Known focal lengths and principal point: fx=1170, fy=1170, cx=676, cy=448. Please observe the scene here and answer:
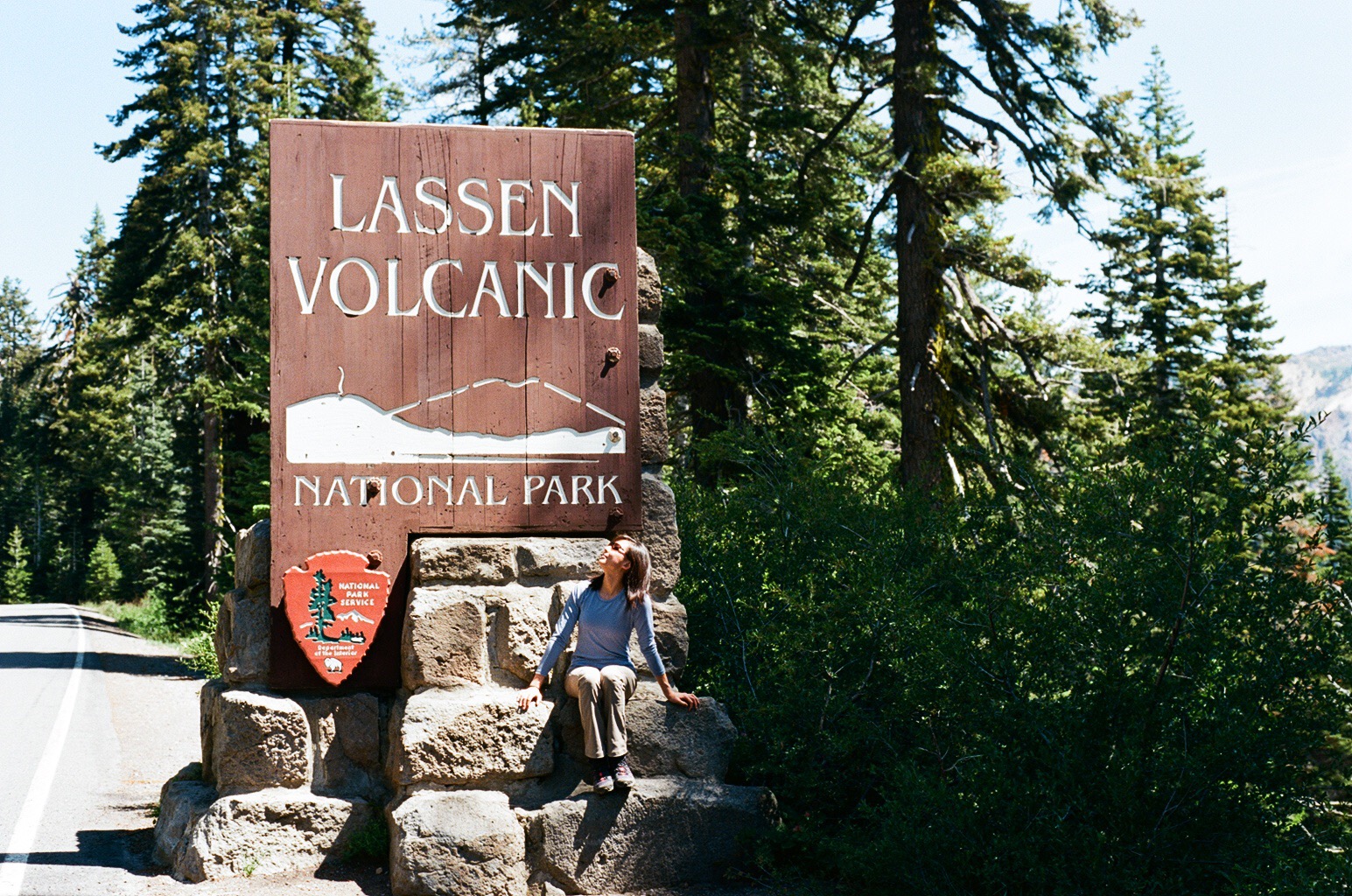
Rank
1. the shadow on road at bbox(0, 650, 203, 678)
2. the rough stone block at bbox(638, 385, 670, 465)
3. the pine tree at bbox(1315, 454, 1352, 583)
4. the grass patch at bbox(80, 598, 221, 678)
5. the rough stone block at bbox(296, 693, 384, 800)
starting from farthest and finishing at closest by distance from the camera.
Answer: the shadow on road at bbox(0, 650, 203, 678) → the grass patch at bbox(80, 598, 221, 678) → the rough stone block at bbox(638, 385, 670, 465) → the rough stone block at bbox(296, 693, 384, 800) → the pine tree at bbox(1315, 454, 1352, 583)

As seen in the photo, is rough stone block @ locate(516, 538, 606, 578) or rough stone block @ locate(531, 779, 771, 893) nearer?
rough stone block @ locate(531, 779, 771, 893)

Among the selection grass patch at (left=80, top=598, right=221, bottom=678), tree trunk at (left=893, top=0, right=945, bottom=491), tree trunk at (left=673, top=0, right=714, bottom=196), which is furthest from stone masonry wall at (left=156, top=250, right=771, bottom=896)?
tree trunk at (left=673, top=0, right=714, bottom=196)

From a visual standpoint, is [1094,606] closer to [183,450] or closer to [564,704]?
[564,704]

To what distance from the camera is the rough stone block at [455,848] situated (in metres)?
5.52

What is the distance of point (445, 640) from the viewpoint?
6031 millimetres

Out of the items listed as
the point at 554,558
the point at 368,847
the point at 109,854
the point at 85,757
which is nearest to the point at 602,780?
the point at 554,558

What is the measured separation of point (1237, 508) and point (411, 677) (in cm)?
402

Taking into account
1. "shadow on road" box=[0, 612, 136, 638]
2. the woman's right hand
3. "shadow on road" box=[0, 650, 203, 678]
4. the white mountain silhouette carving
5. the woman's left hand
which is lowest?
"shadow on road" box=[0, 612, 136, 638]

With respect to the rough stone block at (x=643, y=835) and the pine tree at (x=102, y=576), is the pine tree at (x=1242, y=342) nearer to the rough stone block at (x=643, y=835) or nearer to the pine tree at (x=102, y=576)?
the rough stone block at (x=643, y=835)

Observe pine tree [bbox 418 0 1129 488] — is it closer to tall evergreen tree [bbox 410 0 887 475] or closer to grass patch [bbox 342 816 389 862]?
tall evergreen tree [bbox 410 0 887 475]

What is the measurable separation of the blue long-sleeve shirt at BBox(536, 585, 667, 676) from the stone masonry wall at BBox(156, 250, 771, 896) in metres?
0.20

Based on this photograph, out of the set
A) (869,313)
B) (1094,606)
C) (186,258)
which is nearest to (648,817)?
(1094,606)

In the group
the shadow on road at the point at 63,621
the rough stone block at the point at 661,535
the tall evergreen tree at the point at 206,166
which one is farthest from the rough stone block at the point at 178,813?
the shadow on road at the point at 63,621

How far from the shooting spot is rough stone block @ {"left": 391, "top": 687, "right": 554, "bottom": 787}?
5793mm
